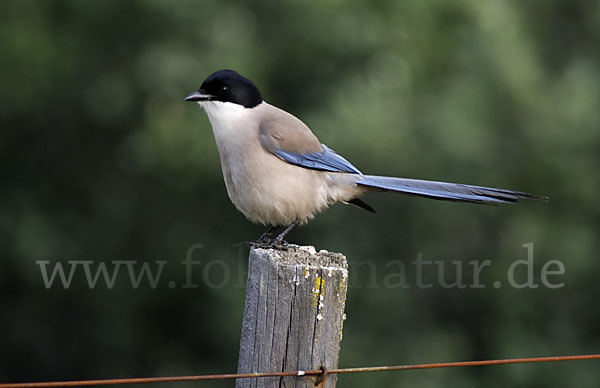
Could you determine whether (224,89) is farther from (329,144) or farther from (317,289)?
(329,144)

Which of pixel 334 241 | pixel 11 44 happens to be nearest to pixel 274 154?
pixel 334 241

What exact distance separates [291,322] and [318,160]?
1.81 meters

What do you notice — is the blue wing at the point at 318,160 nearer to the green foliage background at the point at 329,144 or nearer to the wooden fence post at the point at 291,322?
the wooden fence post at the point at 291,322

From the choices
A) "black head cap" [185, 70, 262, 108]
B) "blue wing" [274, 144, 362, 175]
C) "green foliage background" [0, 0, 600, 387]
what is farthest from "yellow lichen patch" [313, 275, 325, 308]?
"green foliage background" [0, 0, 600, 387]

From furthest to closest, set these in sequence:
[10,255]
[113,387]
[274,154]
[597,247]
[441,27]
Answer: [113,387] → [10,255] → [441,27] → [597,247] → [274,154]

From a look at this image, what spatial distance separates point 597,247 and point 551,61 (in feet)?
9.39

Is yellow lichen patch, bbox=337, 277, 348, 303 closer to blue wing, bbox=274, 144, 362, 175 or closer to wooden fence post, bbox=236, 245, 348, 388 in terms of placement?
wooden fence post, bbox=236, 245, 348, 388

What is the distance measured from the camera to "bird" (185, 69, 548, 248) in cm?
461

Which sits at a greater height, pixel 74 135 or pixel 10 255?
pixel 74 135

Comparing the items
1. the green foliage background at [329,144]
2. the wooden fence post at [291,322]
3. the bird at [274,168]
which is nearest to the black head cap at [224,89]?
the bird at [274,168]

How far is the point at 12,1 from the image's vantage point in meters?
9.59

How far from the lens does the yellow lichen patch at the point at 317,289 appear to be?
321 centimetres

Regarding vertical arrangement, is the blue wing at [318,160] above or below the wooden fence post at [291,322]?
above

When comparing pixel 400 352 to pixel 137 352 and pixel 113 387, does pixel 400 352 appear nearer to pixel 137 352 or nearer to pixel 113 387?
pixel 137 352
